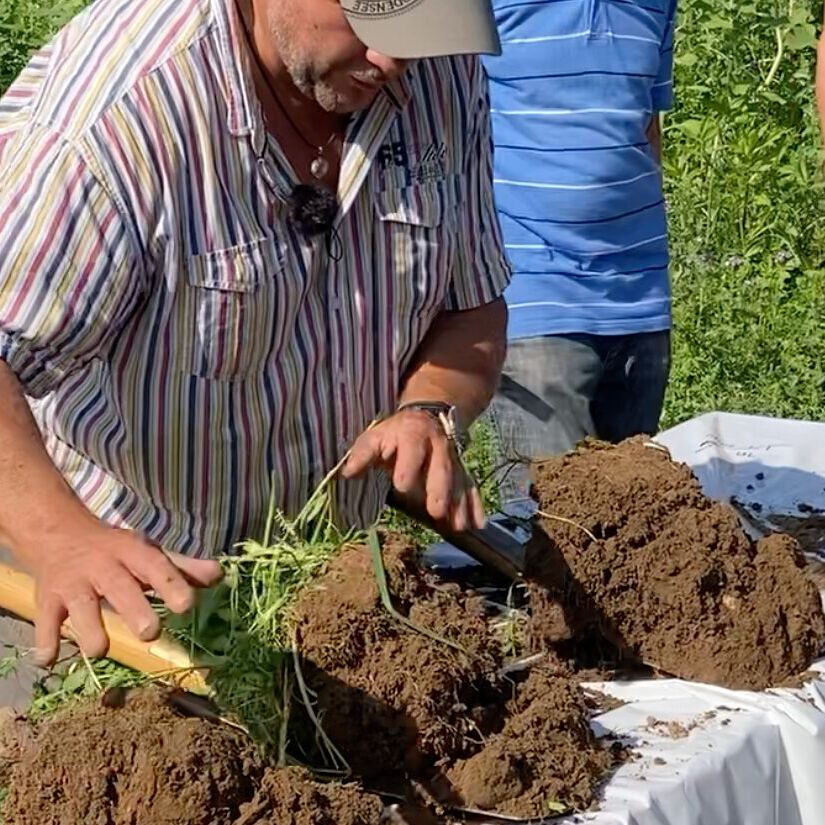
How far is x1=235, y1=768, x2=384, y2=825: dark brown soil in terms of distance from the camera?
166 centimetres

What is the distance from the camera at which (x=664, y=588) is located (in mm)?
2258

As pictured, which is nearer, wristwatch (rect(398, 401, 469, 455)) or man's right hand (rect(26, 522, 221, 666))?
man's right hand (rect(26, 522, 221, 666))

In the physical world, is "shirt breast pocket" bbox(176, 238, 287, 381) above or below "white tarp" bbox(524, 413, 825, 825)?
above

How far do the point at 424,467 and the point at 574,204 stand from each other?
4.82 feet

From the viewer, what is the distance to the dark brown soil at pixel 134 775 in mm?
1635

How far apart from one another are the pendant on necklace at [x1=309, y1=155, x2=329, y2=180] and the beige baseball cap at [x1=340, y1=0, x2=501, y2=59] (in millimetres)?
275

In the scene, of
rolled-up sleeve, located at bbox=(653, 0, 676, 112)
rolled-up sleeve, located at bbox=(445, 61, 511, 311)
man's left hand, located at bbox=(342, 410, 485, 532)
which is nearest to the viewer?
man's left hand, located at bbox=(342, 410, 485, 532)

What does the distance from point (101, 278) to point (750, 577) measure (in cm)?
98

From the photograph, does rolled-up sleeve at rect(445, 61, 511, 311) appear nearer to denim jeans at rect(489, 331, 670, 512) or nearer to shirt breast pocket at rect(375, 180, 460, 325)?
shirt breast pocket at rect(375, 180, 460, 325)

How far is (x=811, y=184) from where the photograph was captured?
6328 millimetres

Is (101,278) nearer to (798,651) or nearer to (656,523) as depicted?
(656,523)

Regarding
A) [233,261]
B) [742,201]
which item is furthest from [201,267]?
[742,201]

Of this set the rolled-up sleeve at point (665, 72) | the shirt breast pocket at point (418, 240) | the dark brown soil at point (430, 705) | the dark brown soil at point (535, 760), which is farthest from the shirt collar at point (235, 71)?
the rolled-up sleeve at point (665, 72)

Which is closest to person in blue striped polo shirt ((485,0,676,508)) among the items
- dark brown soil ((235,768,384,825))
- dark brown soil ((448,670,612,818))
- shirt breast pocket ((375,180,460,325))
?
shirt breast pocket ((375,180,460,325))
